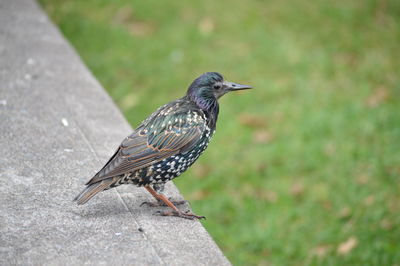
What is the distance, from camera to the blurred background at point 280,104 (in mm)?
5137

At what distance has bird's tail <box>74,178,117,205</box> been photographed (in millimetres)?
3158

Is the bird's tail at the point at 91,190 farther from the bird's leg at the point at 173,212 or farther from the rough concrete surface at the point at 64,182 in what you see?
the bird's leg at the point at 173,212

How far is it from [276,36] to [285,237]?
10.3 ft

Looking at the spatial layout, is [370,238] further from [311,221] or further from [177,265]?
[177,265]

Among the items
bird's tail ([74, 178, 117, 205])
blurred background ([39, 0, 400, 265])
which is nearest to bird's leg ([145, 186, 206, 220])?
bird's tail ([74, 178, 117, 205])

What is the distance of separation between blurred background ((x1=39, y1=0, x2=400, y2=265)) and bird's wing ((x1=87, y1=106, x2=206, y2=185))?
5.74 feet

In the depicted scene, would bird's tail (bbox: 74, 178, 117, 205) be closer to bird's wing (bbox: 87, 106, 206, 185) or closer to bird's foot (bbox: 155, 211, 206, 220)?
bird's wing (bbox: 87, 106, 206, 185)

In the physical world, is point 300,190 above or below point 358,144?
below

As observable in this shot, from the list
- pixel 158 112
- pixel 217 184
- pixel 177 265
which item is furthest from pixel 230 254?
pixel 177 265

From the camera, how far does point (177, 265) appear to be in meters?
2.85

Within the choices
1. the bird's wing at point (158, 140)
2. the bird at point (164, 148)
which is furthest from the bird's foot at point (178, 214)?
the bird's wing at point (158, 140)

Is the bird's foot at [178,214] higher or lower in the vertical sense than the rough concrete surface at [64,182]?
higher

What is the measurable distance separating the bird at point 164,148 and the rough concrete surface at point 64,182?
0.47ft

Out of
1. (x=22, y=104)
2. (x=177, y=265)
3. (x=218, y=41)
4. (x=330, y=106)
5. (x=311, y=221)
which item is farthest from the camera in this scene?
(x=218, y=41)
